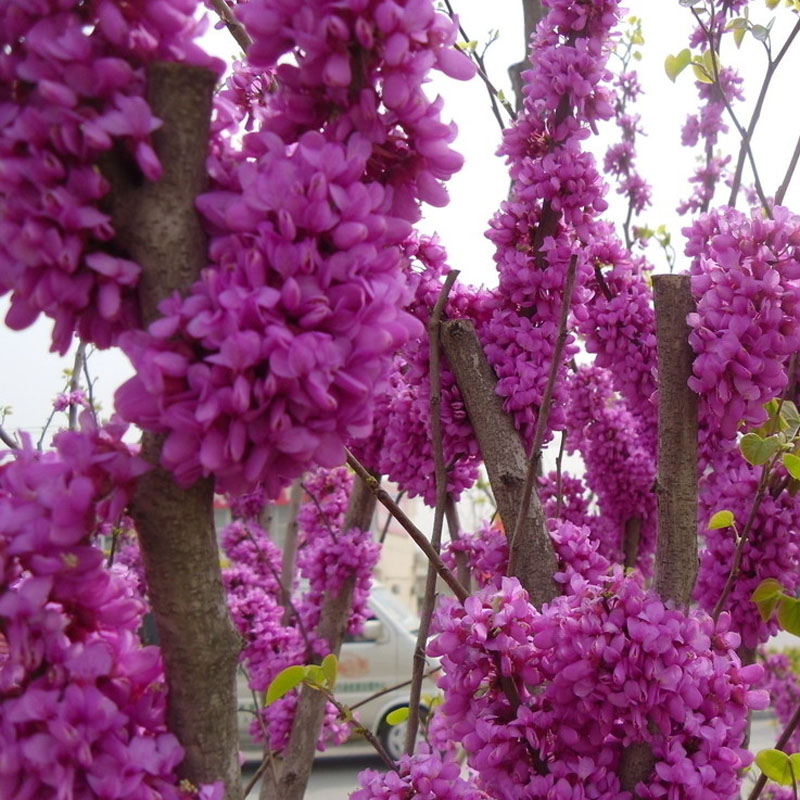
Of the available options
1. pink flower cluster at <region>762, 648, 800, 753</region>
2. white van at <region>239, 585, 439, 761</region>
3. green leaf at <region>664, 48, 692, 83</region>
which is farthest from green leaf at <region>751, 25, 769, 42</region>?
white van at <region>239, 585, 439, 761</region>

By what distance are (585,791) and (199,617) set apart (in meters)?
0.52

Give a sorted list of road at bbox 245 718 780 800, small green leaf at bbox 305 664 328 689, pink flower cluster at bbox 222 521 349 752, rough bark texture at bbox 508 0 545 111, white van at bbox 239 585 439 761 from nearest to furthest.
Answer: small green leaf at bbox 305 664 328 689 < rough bark texture at bbox 508 0 545 111 < pink flower cluster at bbox 222 521 349 752 < road at bbox 245 718 780 800 < white van at bbox 239 585 439 761

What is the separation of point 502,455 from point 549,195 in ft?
1.36

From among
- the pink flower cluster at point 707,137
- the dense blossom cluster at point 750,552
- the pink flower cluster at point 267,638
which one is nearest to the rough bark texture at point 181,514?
the dense blossom cluster at point 750,552

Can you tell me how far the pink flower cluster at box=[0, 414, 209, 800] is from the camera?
0.58 m

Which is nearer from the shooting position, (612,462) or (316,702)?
(316,702)

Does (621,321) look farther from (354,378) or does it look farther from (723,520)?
(354,378)

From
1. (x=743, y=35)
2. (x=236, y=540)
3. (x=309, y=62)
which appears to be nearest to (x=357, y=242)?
(x=309, y=62)

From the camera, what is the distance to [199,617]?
0.69m

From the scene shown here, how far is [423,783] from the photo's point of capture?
3.03ft

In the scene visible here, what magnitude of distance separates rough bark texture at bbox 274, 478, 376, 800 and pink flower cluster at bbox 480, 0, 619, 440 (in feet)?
3.38

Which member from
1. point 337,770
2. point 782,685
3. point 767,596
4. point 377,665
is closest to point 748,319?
→ point 767,596

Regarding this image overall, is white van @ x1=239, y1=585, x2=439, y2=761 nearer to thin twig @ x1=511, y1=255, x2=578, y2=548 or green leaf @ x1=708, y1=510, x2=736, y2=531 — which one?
green leaf @ x1=708, y1=510, x2=736, y2=531

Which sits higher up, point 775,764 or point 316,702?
point 775,764
